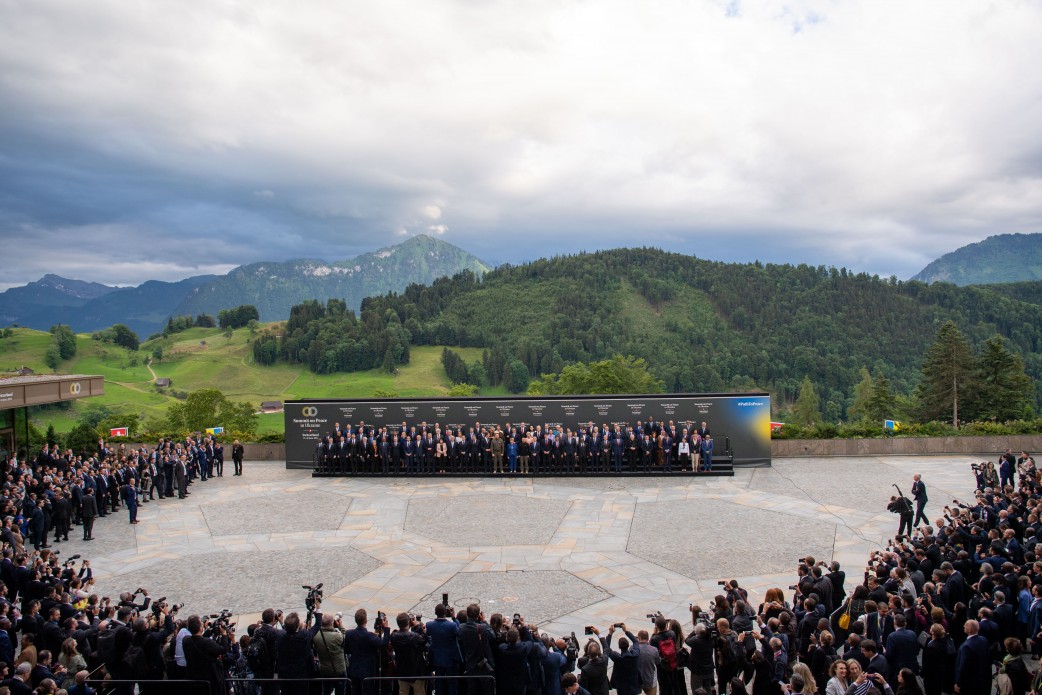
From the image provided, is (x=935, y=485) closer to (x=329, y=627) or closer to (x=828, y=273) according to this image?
(x=329, y=627)

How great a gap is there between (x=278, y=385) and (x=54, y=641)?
318 feet

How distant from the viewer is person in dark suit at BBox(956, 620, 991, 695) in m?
7.28

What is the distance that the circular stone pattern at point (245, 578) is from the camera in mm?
12133

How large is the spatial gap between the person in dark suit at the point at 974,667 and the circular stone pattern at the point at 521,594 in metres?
5.62

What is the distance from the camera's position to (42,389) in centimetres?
1991

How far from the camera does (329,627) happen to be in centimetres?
796

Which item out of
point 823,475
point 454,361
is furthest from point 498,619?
point 454,361

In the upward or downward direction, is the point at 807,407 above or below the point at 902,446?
below

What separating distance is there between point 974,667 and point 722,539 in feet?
26.7

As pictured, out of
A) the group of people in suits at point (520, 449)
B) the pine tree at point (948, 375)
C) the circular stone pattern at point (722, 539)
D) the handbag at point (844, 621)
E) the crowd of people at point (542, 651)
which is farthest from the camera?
the pine tree at point (948, 375)

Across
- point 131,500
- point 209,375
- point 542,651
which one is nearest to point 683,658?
point 542,651

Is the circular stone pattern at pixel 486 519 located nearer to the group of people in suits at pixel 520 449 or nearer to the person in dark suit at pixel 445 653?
the group of people in suits at pixel 520 449

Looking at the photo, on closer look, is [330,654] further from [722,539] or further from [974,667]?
[722,539]

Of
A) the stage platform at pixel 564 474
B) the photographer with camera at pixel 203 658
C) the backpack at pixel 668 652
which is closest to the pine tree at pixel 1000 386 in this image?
the stage platform at pixel 564 474
